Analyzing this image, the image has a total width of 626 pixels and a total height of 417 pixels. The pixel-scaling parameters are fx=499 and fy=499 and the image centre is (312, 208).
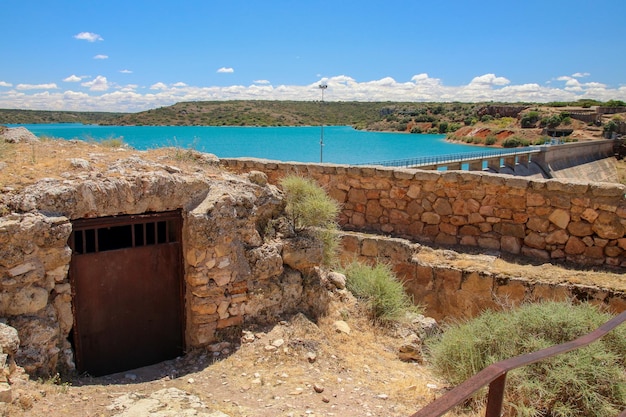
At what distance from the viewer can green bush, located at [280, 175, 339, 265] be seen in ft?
20.2

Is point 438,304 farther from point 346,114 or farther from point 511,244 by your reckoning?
point 346,114

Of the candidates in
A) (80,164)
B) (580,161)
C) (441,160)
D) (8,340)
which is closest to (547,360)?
(8,340)

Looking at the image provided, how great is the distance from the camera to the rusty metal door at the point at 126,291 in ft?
15.6

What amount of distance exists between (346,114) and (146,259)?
11114 cm

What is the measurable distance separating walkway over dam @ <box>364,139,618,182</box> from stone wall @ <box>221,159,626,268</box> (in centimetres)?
1948

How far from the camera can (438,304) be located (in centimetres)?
736

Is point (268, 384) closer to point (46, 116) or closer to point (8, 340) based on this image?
point (8, 340)

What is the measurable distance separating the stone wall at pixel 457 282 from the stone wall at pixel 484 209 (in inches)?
21.7

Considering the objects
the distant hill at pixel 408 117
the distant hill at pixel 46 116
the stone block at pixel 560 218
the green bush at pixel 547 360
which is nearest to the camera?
the green bush at pixel 547 360

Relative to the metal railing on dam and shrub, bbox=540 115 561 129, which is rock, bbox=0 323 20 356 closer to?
the metal railing on dam

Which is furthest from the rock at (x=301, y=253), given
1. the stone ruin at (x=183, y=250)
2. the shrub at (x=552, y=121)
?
the shrub at (x=552, y=121)

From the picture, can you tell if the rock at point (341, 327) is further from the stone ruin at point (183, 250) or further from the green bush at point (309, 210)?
the green bush at point (309, 210)

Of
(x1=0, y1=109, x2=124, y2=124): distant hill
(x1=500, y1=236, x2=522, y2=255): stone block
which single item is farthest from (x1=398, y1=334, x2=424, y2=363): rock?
(x1=0, y1=109, x2=124, y2=124): distant hill

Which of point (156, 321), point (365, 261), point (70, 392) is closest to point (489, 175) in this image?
point (365, 261)
